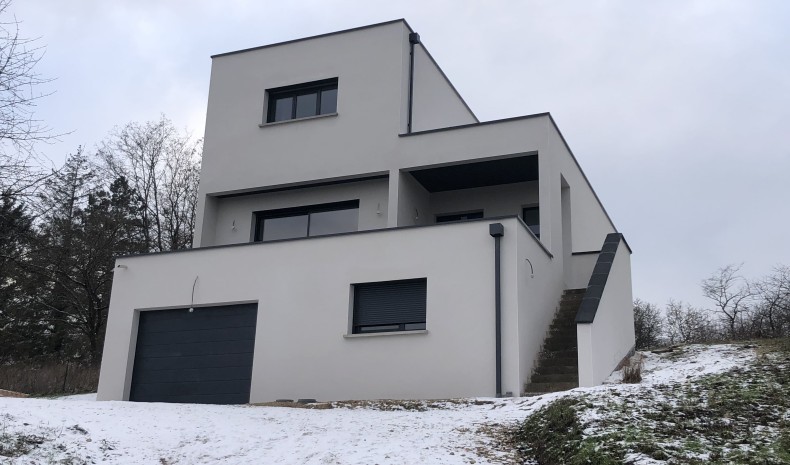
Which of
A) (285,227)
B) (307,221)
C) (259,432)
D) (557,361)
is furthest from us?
(285,227)

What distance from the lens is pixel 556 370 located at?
13.8 m

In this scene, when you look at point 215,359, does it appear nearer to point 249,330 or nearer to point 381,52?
point 249,330

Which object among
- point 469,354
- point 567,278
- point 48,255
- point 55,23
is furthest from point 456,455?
point 48,255

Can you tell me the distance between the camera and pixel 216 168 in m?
19.3

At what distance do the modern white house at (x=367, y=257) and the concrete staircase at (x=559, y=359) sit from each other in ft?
0.13

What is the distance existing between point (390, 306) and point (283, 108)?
6.76m

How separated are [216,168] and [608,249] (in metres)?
9.10

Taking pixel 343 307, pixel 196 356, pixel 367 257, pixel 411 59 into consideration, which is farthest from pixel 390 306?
pixel 411 59

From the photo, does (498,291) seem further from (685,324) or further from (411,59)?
(685,324)

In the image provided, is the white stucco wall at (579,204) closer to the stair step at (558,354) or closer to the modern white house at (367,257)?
the modern white house at (367,257)

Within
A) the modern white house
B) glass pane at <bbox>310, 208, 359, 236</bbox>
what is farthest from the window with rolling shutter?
glass pane at <bbox>310, 208, 359, 236</bbox>

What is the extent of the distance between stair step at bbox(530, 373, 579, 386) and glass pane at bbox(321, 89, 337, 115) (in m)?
8.02

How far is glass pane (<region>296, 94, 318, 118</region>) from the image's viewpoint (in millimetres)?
18953

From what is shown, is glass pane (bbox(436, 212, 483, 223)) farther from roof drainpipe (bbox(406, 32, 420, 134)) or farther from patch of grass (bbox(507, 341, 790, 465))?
patch of grass (bbox(507, 341, 790, 465))
